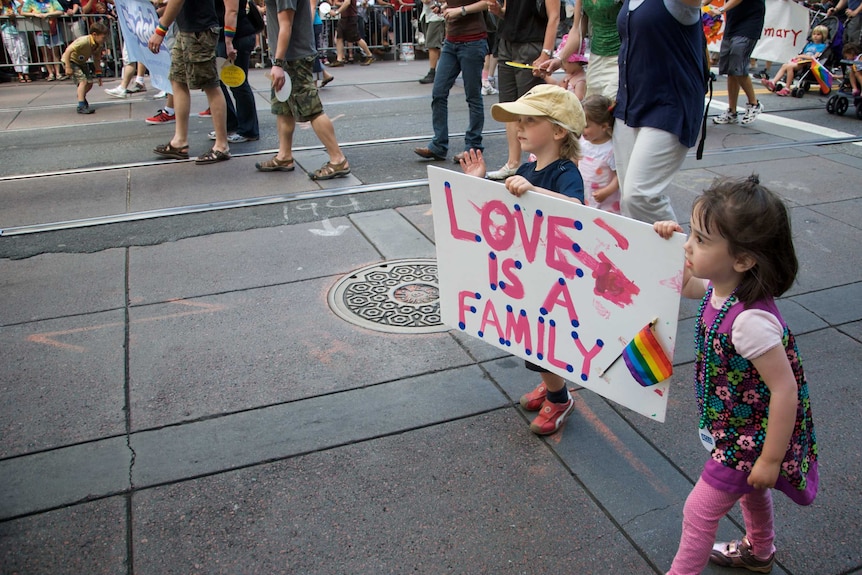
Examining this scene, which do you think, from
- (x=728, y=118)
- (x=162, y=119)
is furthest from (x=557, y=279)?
(x=162, y=119)

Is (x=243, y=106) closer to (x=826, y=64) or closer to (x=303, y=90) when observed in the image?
(x=303, y=90)

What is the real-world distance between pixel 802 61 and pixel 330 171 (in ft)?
25.6

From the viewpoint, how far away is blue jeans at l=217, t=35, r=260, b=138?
8.04 meters

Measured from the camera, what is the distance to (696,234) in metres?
2.14

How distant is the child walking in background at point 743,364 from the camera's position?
202 centimetres

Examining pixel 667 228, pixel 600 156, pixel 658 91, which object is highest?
pixel 658 91

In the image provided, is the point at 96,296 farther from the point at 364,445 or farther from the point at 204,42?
the point at 204,42

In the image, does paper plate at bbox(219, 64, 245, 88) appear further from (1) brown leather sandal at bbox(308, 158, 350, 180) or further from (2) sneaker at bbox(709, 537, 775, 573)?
(2) sneaker at bbox(709, 537, 775, 573)

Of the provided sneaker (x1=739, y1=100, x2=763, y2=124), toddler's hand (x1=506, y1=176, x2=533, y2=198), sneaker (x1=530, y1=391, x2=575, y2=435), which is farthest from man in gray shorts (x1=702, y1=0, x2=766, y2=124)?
toddler's hand (x1=506, y1=176, x2=533, y2=198)

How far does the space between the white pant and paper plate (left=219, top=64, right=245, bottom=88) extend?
443 centimetres

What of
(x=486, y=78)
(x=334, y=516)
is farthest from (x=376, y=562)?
(x=486, y=78)

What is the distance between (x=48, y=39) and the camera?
45.2ft

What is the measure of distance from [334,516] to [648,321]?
1304mm

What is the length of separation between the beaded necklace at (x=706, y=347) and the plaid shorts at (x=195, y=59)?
19.4ft
